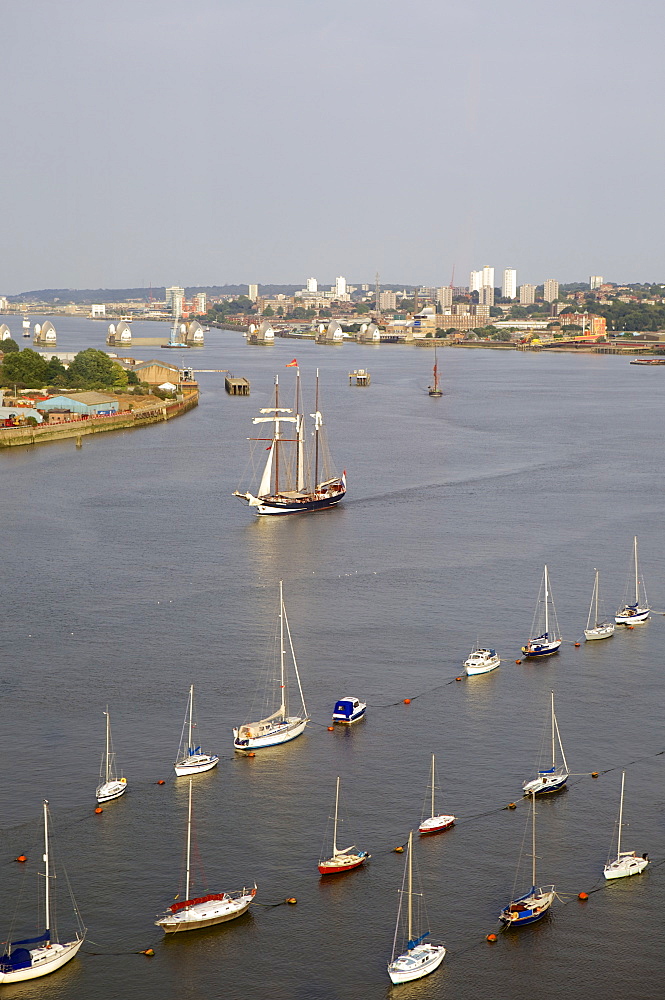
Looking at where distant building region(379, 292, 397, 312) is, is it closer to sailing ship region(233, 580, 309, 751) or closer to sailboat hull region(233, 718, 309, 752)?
sailing ship region(233, 580, 309, 751)

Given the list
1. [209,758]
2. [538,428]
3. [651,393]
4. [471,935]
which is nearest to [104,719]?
[209,758]

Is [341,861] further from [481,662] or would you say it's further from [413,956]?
[481,662]

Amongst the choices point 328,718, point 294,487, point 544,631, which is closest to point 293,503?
point 294,487

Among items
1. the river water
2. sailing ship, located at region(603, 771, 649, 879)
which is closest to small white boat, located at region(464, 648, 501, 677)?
the river water

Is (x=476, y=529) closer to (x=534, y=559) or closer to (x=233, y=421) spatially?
(x=534, y=559)

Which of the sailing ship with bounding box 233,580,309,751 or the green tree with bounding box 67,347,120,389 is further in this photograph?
the green tree with bounding box 67,347,120,389

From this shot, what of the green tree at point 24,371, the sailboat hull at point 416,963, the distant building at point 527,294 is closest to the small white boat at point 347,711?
the sailboat hull at point 416,963
